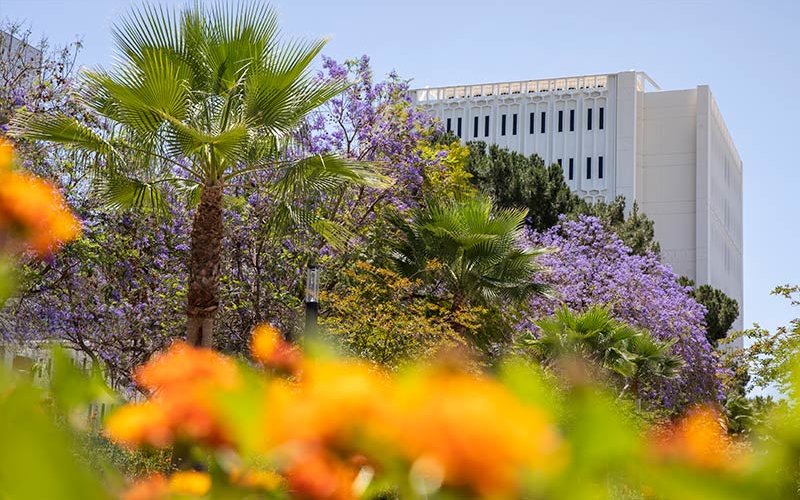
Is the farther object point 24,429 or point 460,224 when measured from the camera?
point 460,224

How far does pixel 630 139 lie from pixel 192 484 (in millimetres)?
61729

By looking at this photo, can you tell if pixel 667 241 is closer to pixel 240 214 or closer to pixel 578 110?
pixel 578 110

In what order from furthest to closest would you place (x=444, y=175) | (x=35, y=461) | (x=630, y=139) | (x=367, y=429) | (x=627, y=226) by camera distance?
(x=630, y=139) < (x=627, y=226) < (x=444, y=175) < (x=367, y=429) < (x=35, y=461)

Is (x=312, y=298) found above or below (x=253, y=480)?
above

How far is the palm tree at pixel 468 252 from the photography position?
15859mm

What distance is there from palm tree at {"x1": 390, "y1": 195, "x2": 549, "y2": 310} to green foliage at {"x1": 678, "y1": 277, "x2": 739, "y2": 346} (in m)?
20.3

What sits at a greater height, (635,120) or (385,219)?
(635,120)

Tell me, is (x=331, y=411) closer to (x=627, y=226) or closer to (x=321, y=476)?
(x=321, y=476)

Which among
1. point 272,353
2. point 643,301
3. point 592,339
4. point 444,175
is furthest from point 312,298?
point 643,301

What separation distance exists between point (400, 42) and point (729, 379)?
29.9 ft

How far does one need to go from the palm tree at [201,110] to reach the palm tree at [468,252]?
4.51 meters

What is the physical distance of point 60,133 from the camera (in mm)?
10609

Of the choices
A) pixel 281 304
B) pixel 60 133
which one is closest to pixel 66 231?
pixel 60 133

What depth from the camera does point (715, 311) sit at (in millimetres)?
35562
